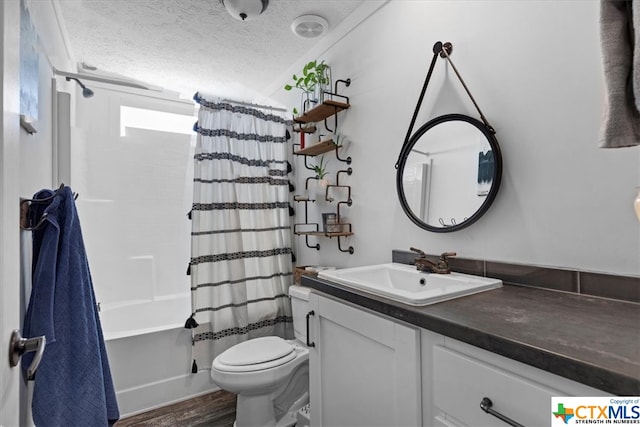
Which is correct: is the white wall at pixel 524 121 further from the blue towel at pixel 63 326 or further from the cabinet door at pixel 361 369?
the blue towel at pixel 63 326

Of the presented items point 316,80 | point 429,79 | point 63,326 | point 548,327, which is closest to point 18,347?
point 63,326

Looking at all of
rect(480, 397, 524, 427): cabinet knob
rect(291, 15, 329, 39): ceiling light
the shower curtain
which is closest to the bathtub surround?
rect(480, 397, 524, 427): cabinet knob

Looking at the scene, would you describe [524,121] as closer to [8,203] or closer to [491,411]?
[491,411]

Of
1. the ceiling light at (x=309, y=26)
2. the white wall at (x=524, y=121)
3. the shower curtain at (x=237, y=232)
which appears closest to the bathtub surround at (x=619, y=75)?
the white wall at (x=524, y=121)

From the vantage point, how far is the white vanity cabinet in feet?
2.06

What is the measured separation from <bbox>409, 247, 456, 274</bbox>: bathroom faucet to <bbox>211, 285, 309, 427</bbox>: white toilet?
86cm

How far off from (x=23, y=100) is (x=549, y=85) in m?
1.77

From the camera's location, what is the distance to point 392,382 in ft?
3.25

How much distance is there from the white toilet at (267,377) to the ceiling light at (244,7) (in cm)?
174

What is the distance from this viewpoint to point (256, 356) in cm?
181

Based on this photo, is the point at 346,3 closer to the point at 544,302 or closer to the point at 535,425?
the point at 544,302

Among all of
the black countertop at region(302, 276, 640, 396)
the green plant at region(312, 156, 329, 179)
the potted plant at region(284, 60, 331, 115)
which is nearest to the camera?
the black countertop at region(302, 276, 640, 396)

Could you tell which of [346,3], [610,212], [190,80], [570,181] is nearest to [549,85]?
[570,181]

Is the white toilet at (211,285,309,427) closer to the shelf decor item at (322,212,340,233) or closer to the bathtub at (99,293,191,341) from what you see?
the shelf decor item at (322,212,340,233)
